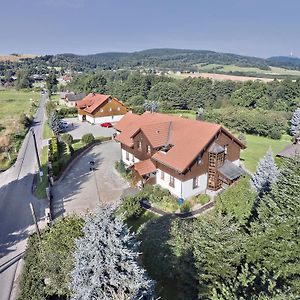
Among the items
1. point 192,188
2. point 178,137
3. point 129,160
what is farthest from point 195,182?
point 129,160

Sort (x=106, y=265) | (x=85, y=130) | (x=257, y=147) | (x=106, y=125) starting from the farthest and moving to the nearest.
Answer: (x=106, y=125) → (x=85, y=130) → (x=257, y=147) → (x=106, y=265)

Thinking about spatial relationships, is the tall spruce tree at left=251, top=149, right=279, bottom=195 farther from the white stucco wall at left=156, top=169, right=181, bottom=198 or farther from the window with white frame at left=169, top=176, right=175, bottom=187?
the window with white frame at left=169, top=176, right=175, bottom=187

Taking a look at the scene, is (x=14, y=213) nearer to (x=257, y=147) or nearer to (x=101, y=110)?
(x=257, y=147)

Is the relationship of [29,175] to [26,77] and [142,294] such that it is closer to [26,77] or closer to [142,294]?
[142,294]

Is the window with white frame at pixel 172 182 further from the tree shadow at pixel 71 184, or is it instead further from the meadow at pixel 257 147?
the meadow at pixel 257 147

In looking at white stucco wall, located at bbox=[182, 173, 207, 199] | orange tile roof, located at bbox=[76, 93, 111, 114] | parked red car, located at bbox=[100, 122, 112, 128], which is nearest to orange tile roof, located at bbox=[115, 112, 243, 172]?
white stucco wall, located at bbox=[182, 173, 207, 199]

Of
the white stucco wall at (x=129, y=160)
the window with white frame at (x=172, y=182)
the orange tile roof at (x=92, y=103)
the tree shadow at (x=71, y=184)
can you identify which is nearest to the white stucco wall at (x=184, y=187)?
the window with white frame at (x=172, y=182)
